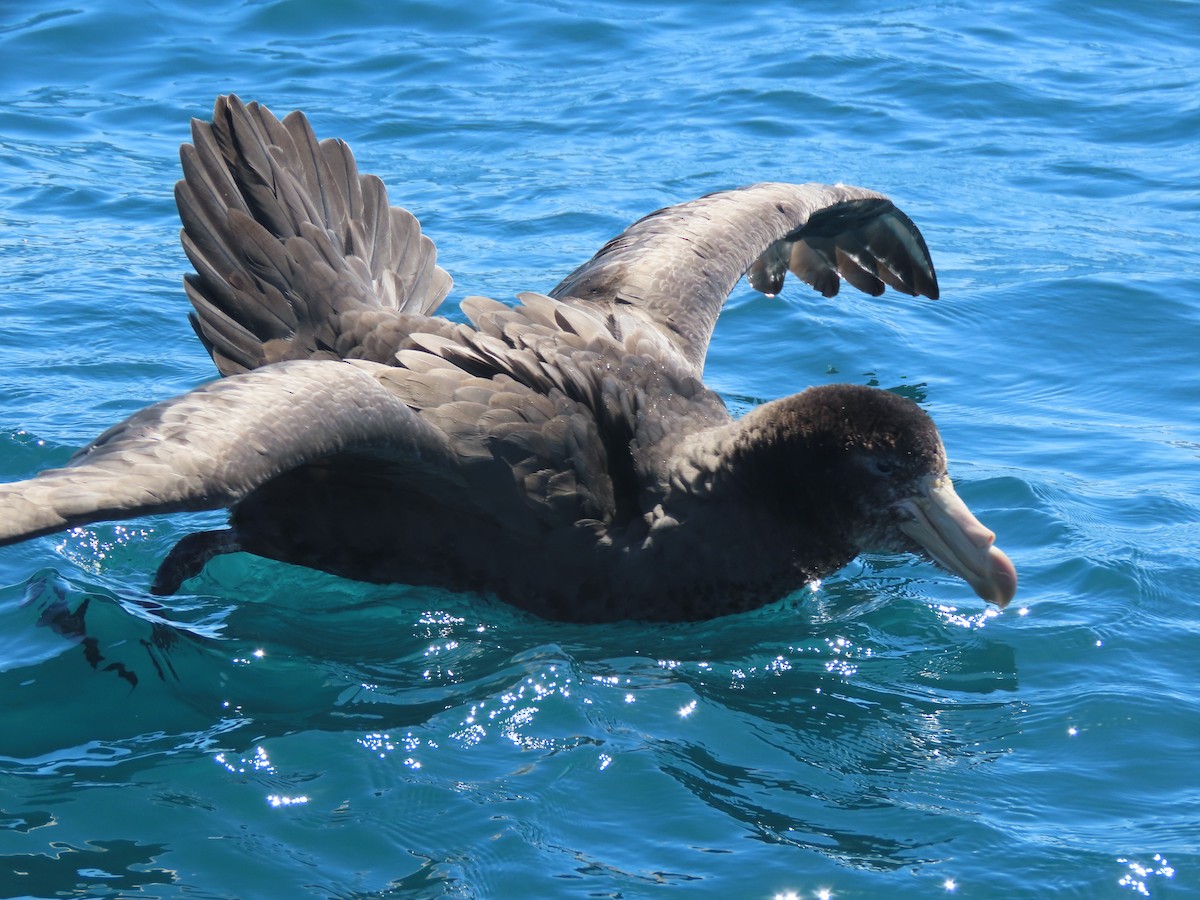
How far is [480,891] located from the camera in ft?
15.7

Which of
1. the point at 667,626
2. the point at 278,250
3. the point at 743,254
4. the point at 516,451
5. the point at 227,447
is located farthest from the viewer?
the point at 743,254

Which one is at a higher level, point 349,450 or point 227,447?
point 227,447

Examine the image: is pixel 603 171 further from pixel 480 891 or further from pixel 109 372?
pixel 480 891

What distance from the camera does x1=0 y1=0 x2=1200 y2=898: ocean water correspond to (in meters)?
5.04

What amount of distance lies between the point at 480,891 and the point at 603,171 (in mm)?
8658

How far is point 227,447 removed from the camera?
17.3 ft

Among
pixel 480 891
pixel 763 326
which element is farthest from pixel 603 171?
pixel 480 891

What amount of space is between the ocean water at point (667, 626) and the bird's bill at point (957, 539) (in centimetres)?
35

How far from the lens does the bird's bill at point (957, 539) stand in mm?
6051

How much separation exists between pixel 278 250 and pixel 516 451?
1.54 m

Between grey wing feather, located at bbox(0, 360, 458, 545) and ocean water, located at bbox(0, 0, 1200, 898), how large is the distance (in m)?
0.88

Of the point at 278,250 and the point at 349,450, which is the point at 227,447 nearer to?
the point at 349,450

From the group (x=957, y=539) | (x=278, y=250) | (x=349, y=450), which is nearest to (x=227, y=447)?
(x=349, y=450)

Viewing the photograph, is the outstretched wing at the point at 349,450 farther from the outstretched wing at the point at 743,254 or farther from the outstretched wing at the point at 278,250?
the outstretched wing at the point at 743,254
